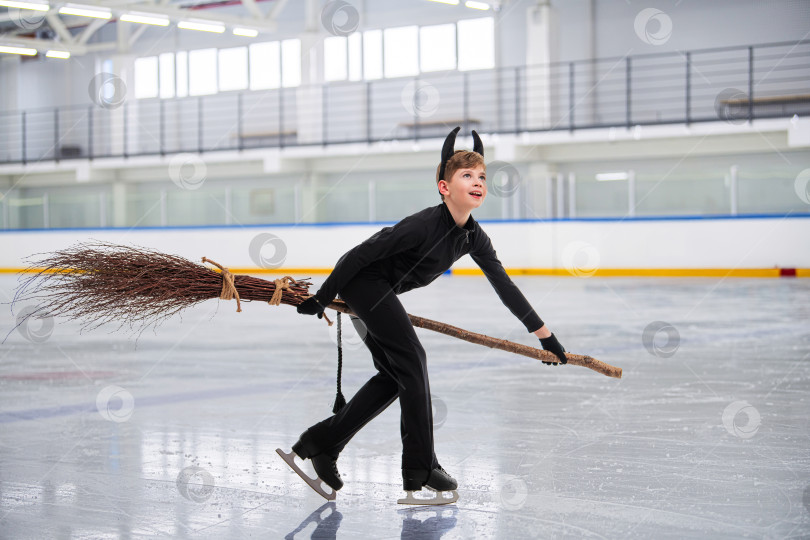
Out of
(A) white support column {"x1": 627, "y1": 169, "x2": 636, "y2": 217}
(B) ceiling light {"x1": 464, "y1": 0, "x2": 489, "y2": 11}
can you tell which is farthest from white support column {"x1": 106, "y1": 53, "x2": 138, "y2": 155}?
(A) white support column {"x1": 627, "y1": 169, "x2": 636, "y2": 217}

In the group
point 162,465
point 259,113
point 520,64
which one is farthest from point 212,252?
point 162,465

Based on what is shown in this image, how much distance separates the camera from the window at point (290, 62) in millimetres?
27214

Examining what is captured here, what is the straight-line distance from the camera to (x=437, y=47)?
2584cm

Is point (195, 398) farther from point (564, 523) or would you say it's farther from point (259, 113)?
point (259, 113)

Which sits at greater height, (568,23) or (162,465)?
(568,23)

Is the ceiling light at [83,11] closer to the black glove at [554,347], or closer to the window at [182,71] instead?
the window at [182,71]

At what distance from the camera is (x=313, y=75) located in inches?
1009

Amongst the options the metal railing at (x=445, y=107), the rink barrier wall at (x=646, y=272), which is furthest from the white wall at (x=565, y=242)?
the metal railing at (x=445, y=107)

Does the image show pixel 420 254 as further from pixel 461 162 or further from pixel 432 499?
pixel 432 499

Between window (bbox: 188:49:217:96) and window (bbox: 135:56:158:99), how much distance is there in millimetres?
1229

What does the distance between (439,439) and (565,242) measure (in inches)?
672

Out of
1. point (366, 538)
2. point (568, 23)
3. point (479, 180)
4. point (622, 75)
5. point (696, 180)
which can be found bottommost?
point (366, 538)

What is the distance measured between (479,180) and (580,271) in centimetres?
1865

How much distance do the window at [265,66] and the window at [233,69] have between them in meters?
0.29
